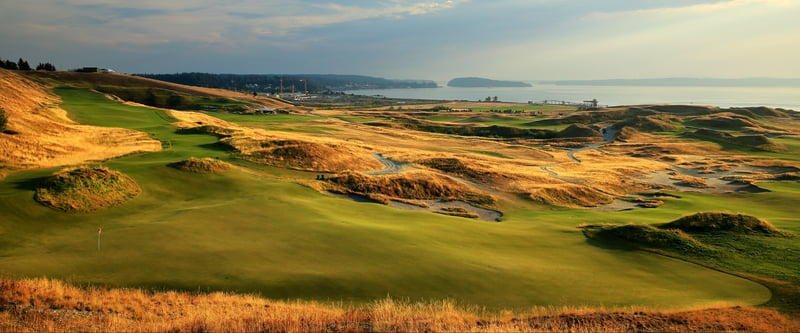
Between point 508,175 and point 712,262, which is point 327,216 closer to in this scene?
point 712,262

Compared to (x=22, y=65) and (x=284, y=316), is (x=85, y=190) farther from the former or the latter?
(x=22, y=65)

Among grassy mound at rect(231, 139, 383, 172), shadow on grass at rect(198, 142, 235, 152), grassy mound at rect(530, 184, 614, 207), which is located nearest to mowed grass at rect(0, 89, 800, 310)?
grassy mound at rect(530, 184, 614, 207)

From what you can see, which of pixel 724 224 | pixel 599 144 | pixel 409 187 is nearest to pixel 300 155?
pixel 409 187

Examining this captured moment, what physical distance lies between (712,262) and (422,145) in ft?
197

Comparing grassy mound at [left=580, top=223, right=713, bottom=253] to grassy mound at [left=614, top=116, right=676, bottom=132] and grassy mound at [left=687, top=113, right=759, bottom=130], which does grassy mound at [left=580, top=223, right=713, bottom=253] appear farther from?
grassy mound at [left=687, top=113, right=759, bottom=130]

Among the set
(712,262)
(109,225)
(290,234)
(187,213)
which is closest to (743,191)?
(712,262)

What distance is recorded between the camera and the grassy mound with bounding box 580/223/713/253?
73.8ft

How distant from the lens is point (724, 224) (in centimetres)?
2544

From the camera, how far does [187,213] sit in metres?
23.6

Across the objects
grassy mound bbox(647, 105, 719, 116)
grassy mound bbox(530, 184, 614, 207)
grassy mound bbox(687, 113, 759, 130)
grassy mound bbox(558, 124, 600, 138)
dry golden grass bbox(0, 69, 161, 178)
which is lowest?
grassy mound bbox(530, 184, 614, 207)

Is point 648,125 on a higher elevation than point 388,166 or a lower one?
higher

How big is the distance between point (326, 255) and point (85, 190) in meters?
15.7

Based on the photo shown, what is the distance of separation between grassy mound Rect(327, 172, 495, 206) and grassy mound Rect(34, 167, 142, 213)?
15659 mm

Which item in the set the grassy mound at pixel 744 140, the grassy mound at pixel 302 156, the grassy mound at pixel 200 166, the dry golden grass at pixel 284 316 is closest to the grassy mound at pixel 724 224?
the dry golden grass at pixel 284 316
